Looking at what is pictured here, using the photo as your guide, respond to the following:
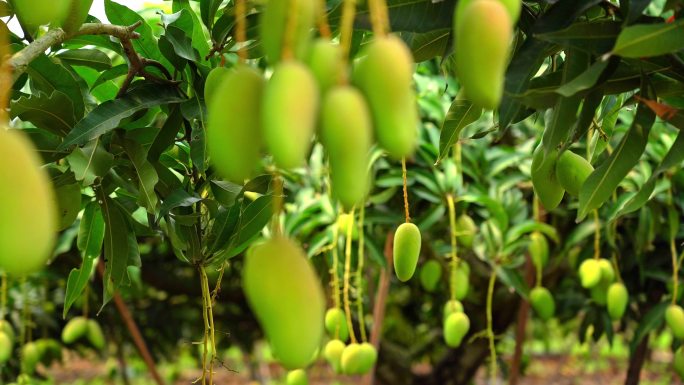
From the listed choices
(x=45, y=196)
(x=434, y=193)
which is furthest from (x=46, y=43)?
(x=434, y=193)

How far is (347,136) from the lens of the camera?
33 centimetres

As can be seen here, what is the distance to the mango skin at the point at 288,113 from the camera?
12.5 inches

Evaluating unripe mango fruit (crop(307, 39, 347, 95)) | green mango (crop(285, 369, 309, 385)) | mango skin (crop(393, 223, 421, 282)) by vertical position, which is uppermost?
unripe mango fruit (crop(307, 39, 347, 95))

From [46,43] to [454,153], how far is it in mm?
1314

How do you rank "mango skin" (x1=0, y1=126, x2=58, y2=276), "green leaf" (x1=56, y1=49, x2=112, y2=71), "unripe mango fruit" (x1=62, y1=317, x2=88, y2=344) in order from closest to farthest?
"mango skin" (x1=0, y1=126, x2=58, y2=276) < "green leaf" (x1=56, y1=49, x2=112, y2=71) < "unripe mango fruit" (x1=62, y1=317, x2=88, y2=344)

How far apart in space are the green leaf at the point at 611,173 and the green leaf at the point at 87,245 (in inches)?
20.8

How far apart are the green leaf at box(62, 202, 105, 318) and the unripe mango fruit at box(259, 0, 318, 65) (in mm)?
596

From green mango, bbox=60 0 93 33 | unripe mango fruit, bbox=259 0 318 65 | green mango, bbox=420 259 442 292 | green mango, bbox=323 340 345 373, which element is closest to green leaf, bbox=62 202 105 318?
green mango, bbox=60 0 93 33

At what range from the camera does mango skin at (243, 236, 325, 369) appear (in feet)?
1.11

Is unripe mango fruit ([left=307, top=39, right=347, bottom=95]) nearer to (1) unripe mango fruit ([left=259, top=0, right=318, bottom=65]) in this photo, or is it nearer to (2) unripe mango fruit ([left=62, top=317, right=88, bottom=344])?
(1) unripe mango fruit ([left=259, top=0, right=318, bottom=65])

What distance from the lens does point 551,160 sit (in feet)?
2.31

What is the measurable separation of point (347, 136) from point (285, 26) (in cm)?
7

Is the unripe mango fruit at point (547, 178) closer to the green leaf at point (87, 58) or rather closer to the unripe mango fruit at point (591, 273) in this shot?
the green leaf at point (87, 58)

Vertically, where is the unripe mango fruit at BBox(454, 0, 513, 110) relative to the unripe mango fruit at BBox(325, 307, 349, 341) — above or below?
above
